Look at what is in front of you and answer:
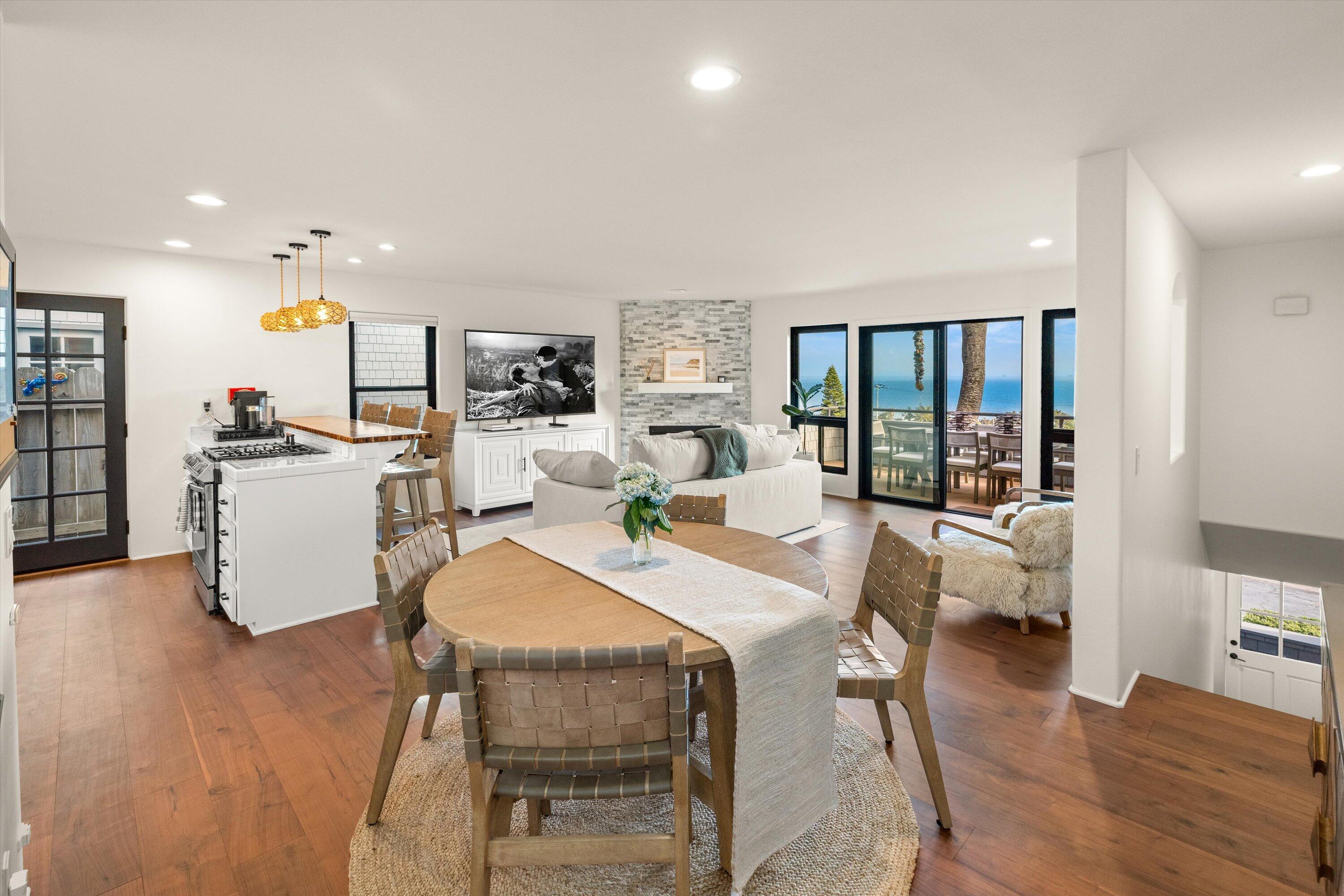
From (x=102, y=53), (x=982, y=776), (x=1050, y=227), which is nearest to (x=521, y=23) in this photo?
(x=102, y=53)

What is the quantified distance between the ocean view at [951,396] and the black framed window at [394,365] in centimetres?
456

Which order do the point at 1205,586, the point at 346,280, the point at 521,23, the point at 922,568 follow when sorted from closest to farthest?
1. the point at 521,23
2. the point at 922,568
3. the point at 1205,586
4. the point at 346,280

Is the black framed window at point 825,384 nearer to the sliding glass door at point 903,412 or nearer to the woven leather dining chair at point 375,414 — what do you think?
the sliding glass door at point 903,412

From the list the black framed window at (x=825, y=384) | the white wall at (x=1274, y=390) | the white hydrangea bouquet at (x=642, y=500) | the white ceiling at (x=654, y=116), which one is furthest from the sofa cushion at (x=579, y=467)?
the white wall at (x=1274, y=390)

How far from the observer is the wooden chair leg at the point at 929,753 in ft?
6.46

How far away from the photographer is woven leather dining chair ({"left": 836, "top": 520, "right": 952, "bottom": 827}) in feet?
6.27

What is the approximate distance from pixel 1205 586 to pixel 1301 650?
1.08m

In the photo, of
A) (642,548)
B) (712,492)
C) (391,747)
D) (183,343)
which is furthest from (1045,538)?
(183,343)

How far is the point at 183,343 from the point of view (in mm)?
5098

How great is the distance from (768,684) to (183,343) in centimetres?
542

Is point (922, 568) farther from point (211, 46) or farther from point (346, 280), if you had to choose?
point (346, 280)

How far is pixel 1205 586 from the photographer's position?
4.95 meters

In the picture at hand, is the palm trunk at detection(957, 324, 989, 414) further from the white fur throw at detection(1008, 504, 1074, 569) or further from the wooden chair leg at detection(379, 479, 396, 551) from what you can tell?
the wooden chair leg at detection(379, 479, 396, 551)

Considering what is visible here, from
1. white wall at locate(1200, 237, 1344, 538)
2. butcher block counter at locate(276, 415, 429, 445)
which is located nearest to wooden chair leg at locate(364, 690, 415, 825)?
butcher block counter at locate(276, 415, 429, 445)
